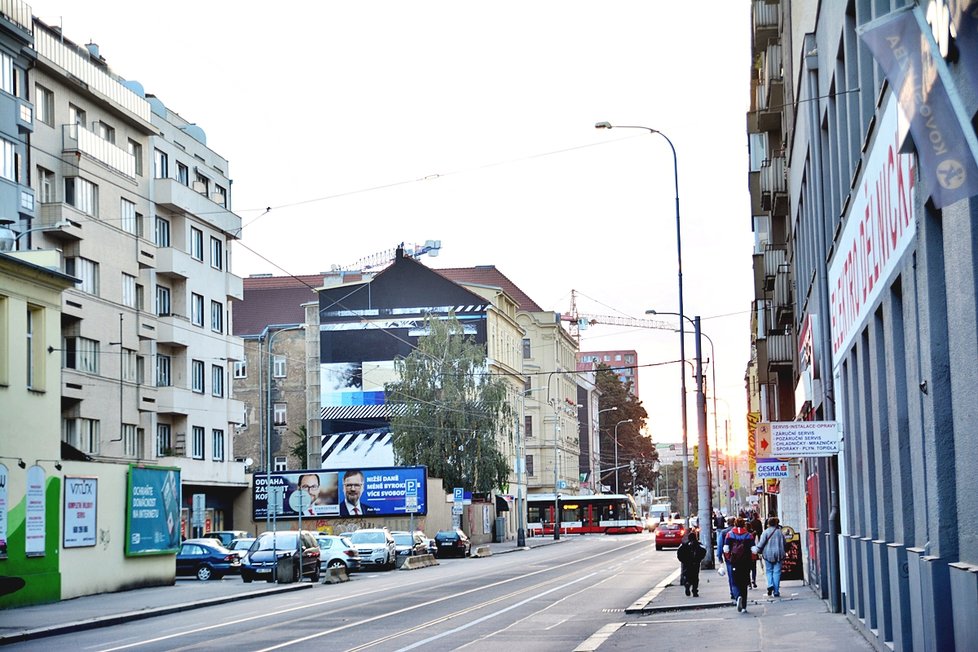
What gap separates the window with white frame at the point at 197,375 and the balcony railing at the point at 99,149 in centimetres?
932

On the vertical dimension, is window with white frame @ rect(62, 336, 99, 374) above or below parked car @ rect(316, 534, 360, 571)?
above

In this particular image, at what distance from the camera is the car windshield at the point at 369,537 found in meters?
50.3

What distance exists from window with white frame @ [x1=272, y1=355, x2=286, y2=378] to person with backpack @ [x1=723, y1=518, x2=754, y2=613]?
224 feet

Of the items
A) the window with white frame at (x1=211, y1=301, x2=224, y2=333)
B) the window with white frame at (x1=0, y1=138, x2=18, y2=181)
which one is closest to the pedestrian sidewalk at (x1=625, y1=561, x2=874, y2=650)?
the window with white frame at (x1=0, y1=138, x2=18, y2=181)

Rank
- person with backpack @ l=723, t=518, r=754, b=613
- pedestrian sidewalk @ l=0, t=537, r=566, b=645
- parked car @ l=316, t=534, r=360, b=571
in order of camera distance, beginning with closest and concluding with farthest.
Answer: person with backpack @ l=723, t=518, r=754, b=613
pedestrian sidewalk @ l=0, t=537, r=566, b=645
parked car @ l=316, t=534, r=360, b=571

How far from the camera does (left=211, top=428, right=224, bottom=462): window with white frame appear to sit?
61406mm

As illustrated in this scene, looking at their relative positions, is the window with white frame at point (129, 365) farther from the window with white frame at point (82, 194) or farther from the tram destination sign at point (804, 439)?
the tram destination sign at point (804, 439)

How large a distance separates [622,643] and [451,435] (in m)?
54.3

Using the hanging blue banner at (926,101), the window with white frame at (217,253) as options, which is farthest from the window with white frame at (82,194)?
the hanging blue banner at (926,101)

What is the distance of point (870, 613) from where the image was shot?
1684 centimetres

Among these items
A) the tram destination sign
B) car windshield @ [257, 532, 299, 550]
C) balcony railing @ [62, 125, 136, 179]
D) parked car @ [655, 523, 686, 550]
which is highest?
balcony railing @ [62, 125, 136, 179]

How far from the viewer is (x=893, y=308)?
43.5 ft

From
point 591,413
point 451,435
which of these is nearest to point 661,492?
point 591,413

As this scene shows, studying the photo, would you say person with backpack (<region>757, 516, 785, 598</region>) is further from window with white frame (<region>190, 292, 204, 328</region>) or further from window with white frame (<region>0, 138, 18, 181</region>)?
window with white frame (<region>190, 292, 204, 328</region>)
